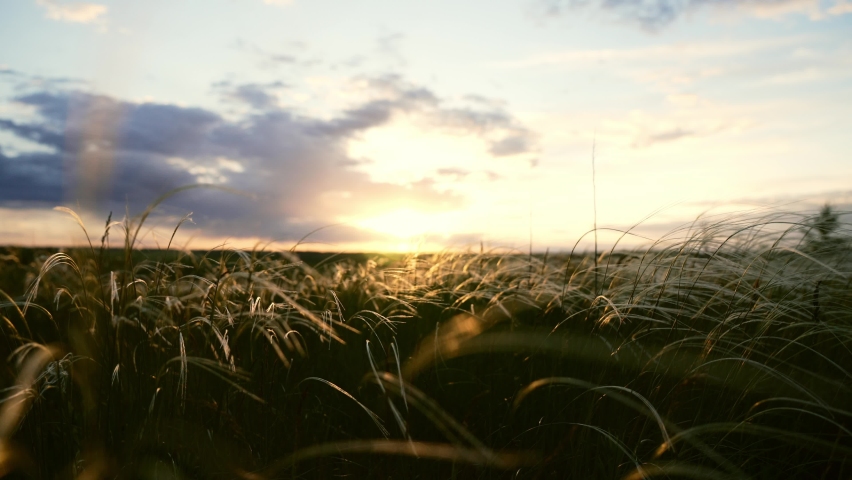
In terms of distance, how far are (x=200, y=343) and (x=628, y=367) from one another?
2162 mm

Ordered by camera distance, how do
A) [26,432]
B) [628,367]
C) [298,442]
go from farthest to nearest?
[628,367], [26,432], [298,442]

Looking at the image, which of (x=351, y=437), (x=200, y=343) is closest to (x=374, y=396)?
(x=351, y=437)

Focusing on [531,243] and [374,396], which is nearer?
[374,396]

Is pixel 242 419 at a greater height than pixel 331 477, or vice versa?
pixel 242 419

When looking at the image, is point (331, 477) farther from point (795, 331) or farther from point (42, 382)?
point (795, 331)

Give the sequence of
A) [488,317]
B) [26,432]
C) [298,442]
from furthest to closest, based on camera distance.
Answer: [488,317], [26,432], [298,442]

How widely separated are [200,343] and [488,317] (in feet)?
5.74

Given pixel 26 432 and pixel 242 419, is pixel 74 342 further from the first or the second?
pixel 242 419

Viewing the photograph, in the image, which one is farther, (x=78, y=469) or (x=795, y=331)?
(x=795, y=331)

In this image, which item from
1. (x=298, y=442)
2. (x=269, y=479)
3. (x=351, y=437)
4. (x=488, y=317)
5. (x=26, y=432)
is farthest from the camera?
(x=488, y=317)

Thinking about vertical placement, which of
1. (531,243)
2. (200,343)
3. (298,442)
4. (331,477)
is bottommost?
(331,477)

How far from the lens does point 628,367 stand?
269 centimetres

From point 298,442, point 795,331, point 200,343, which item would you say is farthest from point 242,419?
point 795,331

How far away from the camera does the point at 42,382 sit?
2541mm
